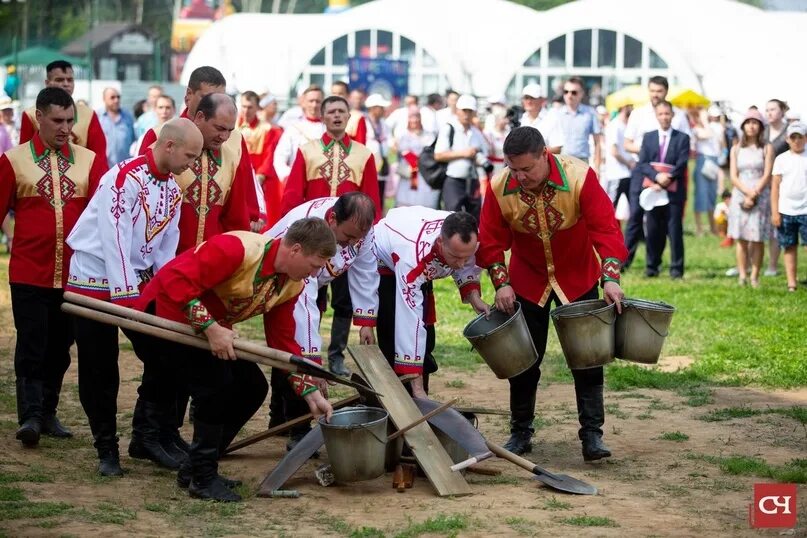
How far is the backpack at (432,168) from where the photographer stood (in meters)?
14.9

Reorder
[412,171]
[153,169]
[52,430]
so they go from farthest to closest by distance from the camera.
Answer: [412,171], [52,430], [153,169]

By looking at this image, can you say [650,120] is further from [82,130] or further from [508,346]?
[508,346]

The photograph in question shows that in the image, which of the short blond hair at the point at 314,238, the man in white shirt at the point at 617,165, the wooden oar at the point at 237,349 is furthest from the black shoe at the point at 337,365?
the man in white shirt at the point at 617,165

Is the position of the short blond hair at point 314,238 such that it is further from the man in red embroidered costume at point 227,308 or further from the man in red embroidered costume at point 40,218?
the man in red embroidered costume at point 40,218

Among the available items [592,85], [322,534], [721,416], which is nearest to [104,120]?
[721,416]

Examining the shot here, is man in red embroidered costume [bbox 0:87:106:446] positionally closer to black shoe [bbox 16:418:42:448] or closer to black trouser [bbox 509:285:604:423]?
black shoe [bbox 16:418:42:448]

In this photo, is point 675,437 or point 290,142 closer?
point 675,437

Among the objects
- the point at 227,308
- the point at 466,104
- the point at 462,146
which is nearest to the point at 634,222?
the point at 462,146

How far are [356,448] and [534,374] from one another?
1.50 metres

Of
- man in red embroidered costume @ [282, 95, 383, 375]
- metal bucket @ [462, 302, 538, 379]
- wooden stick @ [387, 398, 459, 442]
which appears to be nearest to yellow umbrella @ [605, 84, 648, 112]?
man in red embroidered costume @ [282, 95, 383, 375]

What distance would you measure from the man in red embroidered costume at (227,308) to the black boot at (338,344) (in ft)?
9.95

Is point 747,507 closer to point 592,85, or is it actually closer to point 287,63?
point 592,85

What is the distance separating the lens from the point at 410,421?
21.8 feet

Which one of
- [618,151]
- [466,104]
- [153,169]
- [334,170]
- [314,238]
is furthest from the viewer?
[618,151]
